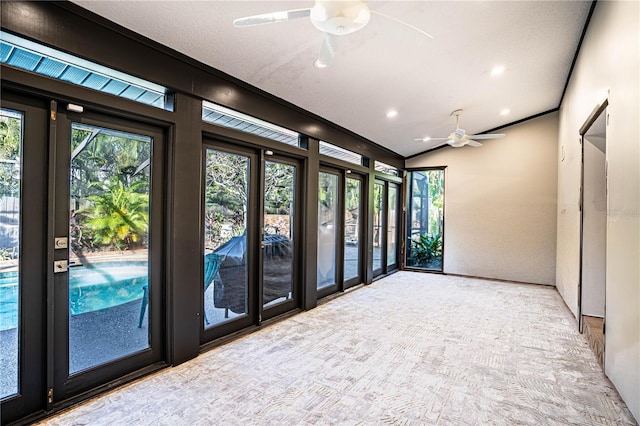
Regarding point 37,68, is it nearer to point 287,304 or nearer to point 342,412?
point 342,412

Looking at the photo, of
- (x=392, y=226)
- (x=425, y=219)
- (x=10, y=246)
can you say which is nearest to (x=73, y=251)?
(x=10, y=246)

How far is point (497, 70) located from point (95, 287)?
15.4 ft

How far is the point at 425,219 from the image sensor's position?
25.0ft

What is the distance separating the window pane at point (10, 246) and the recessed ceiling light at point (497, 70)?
14.8 feet

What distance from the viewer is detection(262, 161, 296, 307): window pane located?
13.2 feet

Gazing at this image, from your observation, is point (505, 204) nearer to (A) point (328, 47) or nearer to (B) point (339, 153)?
(B) point (339, 153)

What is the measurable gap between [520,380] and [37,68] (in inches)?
162

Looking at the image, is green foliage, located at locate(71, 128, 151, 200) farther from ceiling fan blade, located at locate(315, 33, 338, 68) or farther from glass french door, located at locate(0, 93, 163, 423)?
ceiling fan blade, located at locate(315, 33, 338, 68)

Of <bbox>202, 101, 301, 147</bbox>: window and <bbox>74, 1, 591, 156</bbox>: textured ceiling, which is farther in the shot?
<bbox>202, 101, 301, 147</bbox>: window

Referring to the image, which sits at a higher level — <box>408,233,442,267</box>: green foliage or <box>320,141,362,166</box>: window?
<box>320,141,362,166</box>: window

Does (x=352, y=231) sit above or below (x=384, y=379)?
above

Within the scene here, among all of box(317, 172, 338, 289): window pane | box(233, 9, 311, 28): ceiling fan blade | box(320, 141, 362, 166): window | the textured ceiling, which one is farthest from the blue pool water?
box(320, 141, 362, 166): window

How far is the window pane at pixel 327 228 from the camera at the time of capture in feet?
16.8

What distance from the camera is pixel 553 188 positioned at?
6238mm
